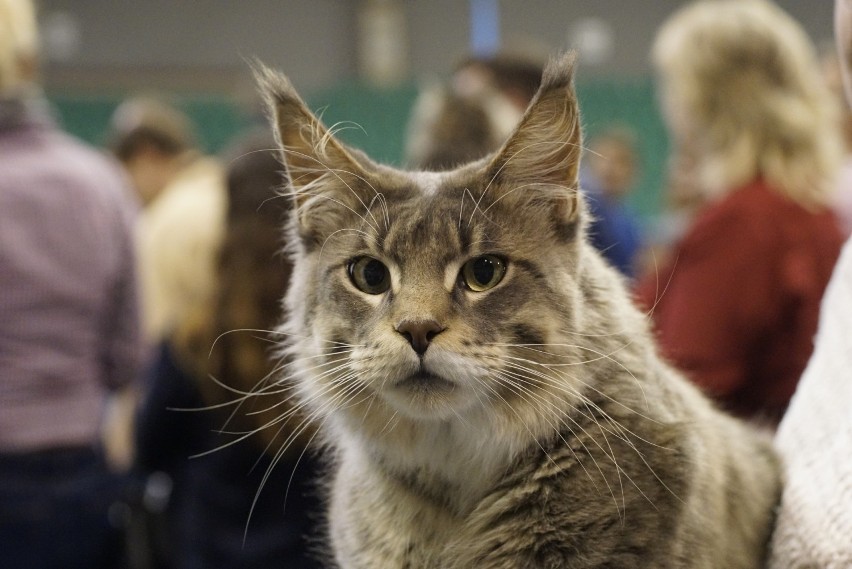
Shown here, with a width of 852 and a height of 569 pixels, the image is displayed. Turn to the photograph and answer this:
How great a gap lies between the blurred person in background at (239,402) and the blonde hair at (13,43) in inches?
24.6

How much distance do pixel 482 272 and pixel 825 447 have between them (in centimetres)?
52

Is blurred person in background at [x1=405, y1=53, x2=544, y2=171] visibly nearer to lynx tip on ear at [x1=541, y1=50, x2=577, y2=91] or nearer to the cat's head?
the cat's head

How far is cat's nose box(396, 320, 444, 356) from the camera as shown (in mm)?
1233

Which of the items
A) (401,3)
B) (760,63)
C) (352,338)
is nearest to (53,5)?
(401,3)

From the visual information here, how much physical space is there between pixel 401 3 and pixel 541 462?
9248 mm

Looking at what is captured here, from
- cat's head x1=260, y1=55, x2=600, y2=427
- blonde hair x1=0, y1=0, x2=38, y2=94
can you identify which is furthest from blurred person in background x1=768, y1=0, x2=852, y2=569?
blonde hair x1=0, y1=0, x2=38, y2=94

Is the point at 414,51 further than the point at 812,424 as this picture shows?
Yes

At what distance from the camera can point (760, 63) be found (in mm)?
2566

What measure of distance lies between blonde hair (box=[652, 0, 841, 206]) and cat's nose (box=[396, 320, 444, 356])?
1.49 m

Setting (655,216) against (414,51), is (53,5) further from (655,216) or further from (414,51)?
(655,216)

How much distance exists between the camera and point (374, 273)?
4.56ft

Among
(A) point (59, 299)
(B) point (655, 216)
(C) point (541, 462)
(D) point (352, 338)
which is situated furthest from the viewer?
(B) point (655, 216)

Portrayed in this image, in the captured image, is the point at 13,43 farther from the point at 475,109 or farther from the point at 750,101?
the point at 750,101

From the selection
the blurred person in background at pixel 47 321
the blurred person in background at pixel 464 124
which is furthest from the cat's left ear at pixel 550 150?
the blurred person in background at pixel 47 321
